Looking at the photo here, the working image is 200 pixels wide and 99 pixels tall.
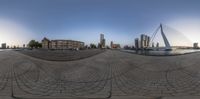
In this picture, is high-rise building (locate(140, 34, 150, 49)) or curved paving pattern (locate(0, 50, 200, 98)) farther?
high-rise building (locate(140, 34, 150, 49))

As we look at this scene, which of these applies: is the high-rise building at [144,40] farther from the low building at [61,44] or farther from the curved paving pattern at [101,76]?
the low building at [61,44]

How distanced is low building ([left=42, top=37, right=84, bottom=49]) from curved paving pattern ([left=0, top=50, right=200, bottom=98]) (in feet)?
0.90

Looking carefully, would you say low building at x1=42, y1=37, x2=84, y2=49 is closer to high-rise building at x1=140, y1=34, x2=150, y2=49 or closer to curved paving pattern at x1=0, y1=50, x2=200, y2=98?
curved paving pattern at x1=0, y1=50, x2=200, y2=98

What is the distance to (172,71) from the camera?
2.88m

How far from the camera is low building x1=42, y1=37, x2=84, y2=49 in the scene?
9.70 feet

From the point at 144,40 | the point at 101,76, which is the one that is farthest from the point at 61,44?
the point at 144,40

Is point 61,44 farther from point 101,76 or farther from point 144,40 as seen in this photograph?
point 144,40

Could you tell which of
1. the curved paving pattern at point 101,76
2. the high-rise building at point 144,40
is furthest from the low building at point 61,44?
the high-rise building at point 144,40

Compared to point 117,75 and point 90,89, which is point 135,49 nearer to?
point 117,75

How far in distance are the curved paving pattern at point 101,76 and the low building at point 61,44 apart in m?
0.27

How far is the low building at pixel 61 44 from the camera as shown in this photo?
2955mm

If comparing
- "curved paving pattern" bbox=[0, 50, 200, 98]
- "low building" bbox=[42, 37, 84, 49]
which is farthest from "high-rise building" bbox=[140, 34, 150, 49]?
"low building" bbox=[42, 37, 84, 49]

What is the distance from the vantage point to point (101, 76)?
2.77m

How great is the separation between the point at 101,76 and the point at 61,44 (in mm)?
858
